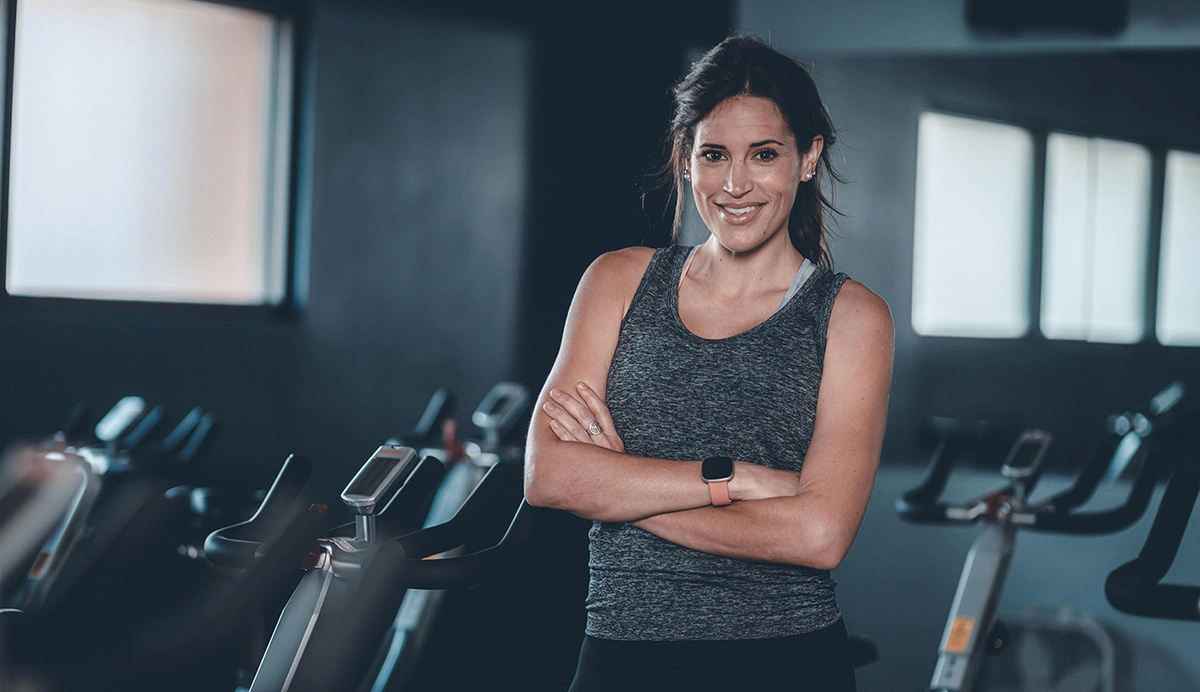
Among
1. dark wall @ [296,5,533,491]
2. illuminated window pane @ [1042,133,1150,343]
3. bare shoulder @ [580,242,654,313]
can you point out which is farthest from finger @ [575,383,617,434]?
illuminated window pane @ [1042,133,1150,343]

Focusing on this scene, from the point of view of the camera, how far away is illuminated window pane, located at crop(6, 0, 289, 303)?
3.72 metres

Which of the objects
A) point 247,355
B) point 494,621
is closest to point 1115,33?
point 494,621

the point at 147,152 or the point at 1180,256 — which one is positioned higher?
Answer: the point at 147,152

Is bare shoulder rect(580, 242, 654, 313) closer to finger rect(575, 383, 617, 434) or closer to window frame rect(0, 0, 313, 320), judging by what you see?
finger rect(575, 383, 617, 434)

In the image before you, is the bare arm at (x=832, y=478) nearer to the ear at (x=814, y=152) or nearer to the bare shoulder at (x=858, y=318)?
the bare shoulder at (x=858, y=318)

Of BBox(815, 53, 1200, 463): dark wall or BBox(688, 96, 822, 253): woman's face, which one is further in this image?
BBox(815, 53, 1200, 463): dark wall

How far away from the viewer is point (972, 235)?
4672 millimetres

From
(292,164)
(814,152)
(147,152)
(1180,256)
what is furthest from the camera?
(292,164)

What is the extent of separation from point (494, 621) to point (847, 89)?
222cm

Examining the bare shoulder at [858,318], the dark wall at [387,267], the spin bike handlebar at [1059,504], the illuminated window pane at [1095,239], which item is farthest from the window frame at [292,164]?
the bare shoulder at [858,318]

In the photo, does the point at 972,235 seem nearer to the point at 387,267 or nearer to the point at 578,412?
the point at 387,267

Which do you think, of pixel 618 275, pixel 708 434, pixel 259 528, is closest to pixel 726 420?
pixel 708 434

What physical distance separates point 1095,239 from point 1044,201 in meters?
0.30

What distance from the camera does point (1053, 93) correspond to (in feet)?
14.1
